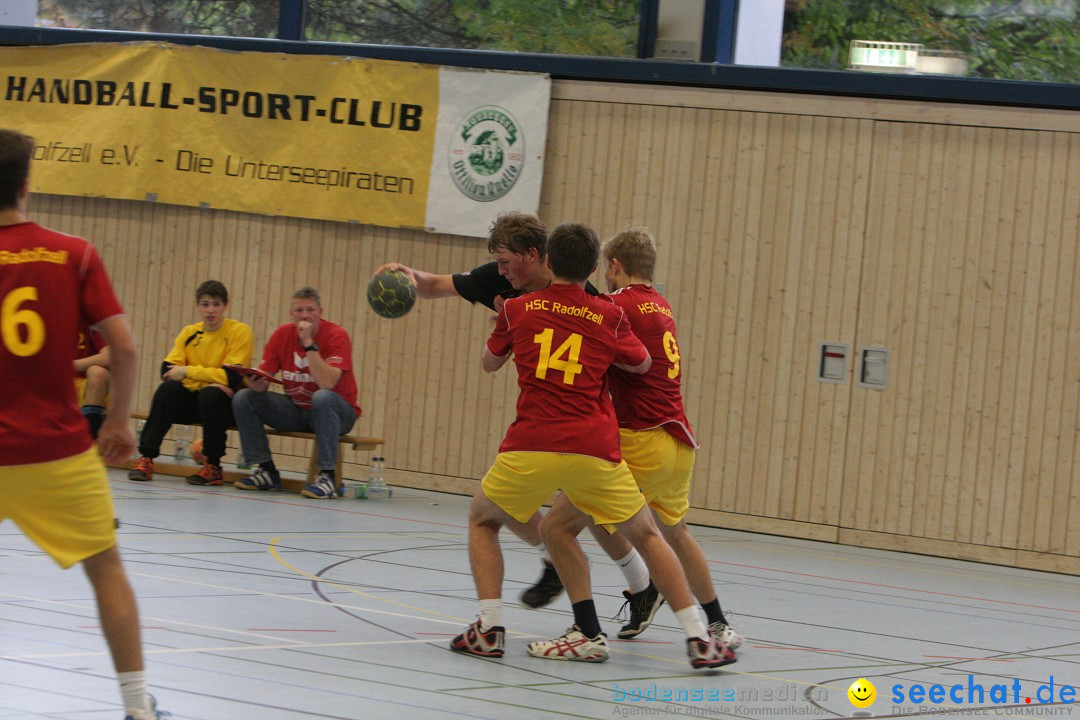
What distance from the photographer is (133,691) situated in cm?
366

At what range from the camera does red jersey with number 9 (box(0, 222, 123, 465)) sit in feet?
11.8

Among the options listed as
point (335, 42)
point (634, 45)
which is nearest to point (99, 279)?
point (634, 45)

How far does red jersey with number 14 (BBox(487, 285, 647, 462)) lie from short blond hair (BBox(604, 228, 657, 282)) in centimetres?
54

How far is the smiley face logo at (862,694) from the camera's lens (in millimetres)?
4840

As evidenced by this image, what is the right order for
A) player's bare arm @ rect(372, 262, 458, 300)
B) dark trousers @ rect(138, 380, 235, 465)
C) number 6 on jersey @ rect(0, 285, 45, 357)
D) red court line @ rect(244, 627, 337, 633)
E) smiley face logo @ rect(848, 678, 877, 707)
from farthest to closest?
dark trousers @ rect(138, 380, 235, 465)
player's bare arm @ rect(372, 262, 458, 300)
red court line @ rect(244, 627, 337, 633)
smiley face logo @ rect(848, 678, 877, 707)
number 6 on jersey @ rect(0, 285, 45, 357)

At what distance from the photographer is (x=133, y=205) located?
13.1 meters

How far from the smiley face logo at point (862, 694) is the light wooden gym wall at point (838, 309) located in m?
5.61

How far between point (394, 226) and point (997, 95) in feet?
16.7

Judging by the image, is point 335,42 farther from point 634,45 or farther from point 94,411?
point 94,411

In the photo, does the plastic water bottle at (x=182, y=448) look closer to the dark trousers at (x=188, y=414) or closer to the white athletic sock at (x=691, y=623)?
the dark trousers at (x=188, y=414)

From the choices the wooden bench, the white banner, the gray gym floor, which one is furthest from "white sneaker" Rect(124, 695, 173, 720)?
the white banner

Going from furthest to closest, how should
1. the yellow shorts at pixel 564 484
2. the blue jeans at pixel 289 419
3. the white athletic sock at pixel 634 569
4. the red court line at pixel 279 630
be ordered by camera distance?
1. the blue jeans at pixel 289 419
2. the white athletic sock at pixel 634 569
3. the red court line at pixel 279 630
4. the yellow shorts at pixel 564 484

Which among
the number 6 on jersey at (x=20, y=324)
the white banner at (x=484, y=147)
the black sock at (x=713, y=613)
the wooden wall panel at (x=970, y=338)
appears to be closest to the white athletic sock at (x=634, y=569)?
the black sock at (x=713, y=613)

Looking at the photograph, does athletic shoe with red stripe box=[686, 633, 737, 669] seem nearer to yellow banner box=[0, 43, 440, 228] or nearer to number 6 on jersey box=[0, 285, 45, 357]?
number 6 on jersey box=[0, 285, 45, 357]
